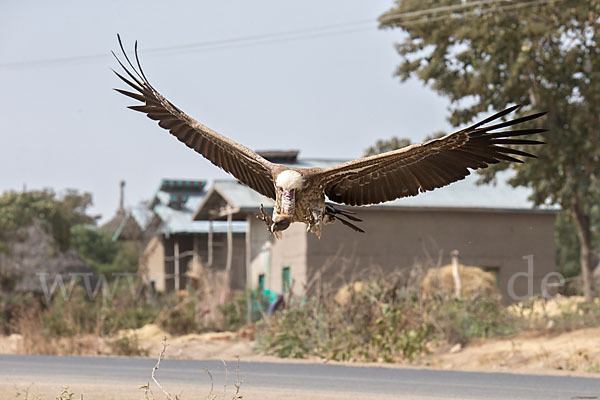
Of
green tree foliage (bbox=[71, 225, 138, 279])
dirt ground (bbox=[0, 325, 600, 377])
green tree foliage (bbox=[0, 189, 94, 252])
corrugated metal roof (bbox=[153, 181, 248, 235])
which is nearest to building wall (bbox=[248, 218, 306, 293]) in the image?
corrugated metal roof (bbox=[153, 181, 248, 235])

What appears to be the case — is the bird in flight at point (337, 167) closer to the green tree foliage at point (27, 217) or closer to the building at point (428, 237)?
the building at point (428, 237)

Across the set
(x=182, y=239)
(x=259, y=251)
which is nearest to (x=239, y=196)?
(x=259, y=251)

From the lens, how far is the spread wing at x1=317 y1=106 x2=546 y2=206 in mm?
9773

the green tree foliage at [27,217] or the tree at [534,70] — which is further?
the green tree foliage at [27,217]

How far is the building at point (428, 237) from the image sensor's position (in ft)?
105

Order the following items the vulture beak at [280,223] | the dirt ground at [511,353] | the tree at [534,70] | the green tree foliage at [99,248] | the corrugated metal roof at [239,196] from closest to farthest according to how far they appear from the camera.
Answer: the vulture beak at [280,223], the dirt ground at [511,353], the tree at [534,70], the corrugated metal roof at [239,196], the green tree foliage at [99,248]

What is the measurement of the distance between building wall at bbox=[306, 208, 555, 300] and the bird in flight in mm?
20361

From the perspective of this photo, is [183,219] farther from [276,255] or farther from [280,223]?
[280,223]

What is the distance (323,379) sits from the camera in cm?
1641

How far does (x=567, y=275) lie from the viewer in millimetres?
54469

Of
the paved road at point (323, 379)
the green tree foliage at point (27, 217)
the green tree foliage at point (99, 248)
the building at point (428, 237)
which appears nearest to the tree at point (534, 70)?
the building at point (428, 237)

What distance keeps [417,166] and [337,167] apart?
1.12 metres

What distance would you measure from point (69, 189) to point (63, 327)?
2358 inches

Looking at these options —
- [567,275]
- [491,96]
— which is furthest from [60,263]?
[491,96]
